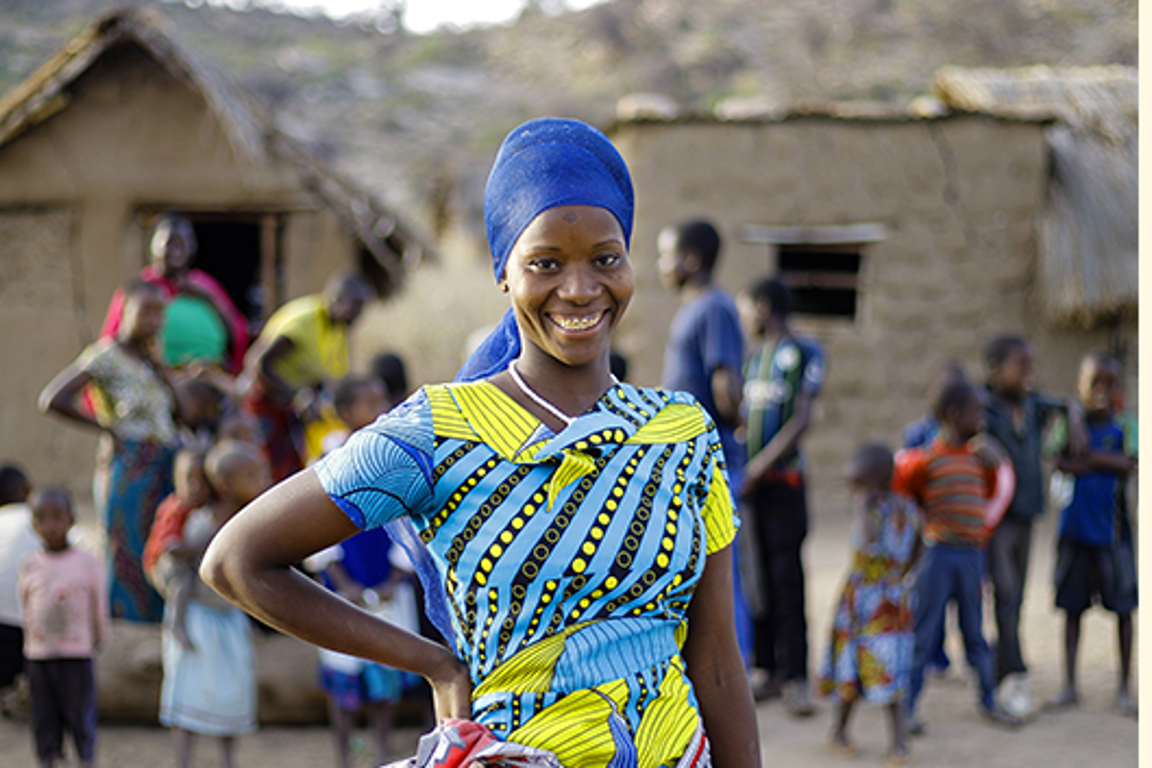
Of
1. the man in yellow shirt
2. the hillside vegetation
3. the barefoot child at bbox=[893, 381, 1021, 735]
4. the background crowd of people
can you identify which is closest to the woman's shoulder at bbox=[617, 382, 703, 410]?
the background crowd of people

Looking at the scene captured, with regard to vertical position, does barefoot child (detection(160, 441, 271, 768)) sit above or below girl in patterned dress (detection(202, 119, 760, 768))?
below

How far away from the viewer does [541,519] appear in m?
1.41

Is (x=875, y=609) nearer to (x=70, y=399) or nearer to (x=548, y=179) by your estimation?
(x=548, y=179)

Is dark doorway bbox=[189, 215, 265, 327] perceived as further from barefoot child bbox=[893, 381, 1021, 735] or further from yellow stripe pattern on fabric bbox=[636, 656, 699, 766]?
yellow stripe pattern on fabric bbox=[636, 656, 699, 766]

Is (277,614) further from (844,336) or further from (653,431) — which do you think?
(844,336)

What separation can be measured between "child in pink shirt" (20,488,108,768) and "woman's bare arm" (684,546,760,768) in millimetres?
2940

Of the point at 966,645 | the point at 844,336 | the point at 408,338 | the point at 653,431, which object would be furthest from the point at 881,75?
the point at 653,431

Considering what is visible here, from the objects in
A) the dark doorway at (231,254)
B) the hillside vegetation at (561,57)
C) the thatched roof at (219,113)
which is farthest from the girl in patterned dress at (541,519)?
the hillside vegetation at (561,57)

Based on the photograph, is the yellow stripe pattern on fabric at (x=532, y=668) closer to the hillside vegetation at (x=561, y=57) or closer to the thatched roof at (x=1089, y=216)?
the thatched roof at (x=1089, y=216)

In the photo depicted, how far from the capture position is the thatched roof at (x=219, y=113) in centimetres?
809

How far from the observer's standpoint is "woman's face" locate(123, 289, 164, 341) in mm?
4781

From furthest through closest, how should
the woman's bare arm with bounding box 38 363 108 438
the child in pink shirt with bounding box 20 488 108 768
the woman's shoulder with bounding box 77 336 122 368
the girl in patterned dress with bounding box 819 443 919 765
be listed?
1. the woman's shoulder with bounding box 77 336 122 368
2. the woman's bare arm with bounding box 38 363 108 438
3. the girl in patterned dress with bounding box 819 443 919 765
4. the child in pink shirt with bounding box 20 488 108 768

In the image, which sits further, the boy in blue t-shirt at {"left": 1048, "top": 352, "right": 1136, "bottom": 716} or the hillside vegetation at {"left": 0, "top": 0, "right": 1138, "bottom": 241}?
the hillside vegetation at {"left": 0, "top": 0, "right": 1138, "bottom": 241}

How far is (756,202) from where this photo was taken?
8.63 metres
